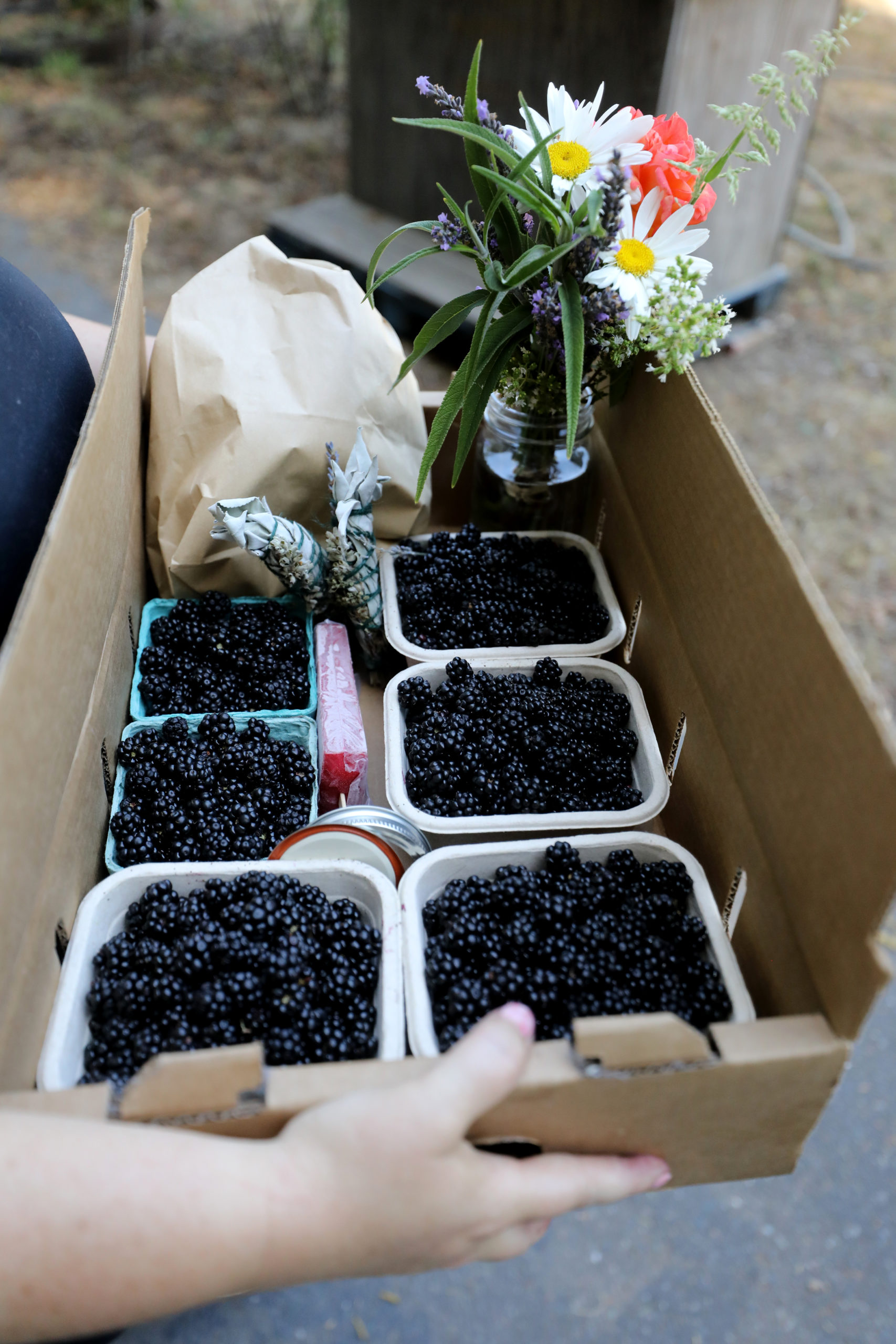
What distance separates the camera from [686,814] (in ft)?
3.98

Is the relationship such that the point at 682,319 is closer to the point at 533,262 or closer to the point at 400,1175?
the point at 533,262

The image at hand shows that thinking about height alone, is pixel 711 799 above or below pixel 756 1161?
above

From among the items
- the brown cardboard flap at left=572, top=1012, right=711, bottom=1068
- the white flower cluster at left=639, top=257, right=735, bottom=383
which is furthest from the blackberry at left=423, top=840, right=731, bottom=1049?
the white flower cluster at left=639, top=257, right=735, bottom=383

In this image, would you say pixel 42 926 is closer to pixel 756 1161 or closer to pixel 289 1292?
pixel 756 1161

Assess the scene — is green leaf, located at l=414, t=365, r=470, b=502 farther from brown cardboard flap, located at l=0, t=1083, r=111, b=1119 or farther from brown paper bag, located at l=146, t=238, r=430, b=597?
brown cardboard flap, located at l=0, t=1083, r=111, b=1119

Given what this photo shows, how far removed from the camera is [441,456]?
166cm

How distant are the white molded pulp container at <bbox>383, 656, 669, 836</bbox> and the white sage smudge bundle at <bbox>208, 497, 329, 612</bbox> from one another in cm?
19

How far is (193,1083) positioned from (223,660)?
656mm

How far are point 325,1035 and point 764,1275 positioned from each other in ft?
3.45

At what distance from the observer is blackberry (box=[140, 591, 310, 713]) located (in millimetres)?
1278

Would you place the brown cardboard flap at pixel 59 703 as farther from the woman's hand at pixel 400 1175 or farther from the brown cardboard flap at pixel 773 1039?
the brown cardboard flap at pixel 773 1039

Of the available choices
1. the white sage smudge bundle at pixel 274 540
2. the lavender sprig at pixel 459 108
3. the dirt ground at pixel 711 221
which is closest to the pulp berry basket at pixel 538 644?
the white sage smudge bundle at pixel 274 540

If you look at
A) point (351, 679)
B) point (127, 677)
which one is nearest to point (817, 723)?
point (351, 679)

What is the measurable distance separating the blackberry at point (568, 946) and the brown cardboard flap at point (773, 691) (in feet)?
0.33
